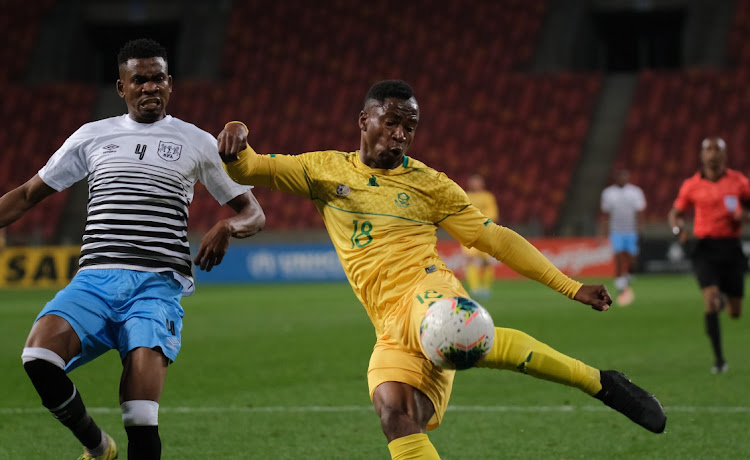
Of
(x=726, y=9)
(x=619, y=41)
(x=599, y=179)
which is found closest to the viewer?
A: (x=599, y=179)

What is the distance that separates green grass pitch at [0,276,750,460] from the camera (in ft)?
20.1

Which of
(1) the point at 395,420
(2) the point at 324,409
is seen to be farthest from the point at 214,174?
(2) the point at 324,409

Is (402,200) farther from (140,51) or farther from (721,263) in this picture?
(721,263)

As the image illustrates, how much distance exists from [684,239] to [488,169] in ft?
59.6

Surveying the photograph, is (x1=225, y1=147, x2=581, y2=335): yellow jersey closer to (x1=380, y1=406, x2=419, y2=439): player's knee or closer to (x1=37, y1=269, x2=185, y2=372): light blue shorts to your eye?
(x1=380, y1=406, x2=419, y2=439): player's knee

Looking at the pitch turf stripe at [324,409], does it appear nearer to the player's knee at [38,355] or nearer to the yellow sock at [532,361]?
the yellow sock at [532,361]

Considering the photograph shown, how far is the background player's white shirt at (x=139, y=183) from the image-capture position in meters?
4.85

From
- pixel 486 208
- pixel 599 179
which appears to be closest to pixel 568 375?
pixel 486 208

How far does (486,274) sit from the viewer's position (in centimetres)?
1922

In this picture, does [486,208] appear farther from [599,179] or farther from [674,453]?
[674,453]

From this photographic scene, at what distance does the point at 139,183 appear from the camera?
193 inches

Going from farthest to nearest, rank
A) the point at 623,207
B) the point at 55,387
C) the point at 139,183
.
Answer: the point at 623,207
the point at 139,183
the point at 55,387

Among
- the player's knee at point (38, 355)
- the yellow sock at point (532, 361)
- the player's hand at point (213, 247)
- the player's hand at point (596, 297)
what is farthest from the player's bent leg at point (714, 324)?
the player's knee at point (38, 355)

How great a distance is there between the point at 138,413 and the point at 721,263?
6.83 meters
